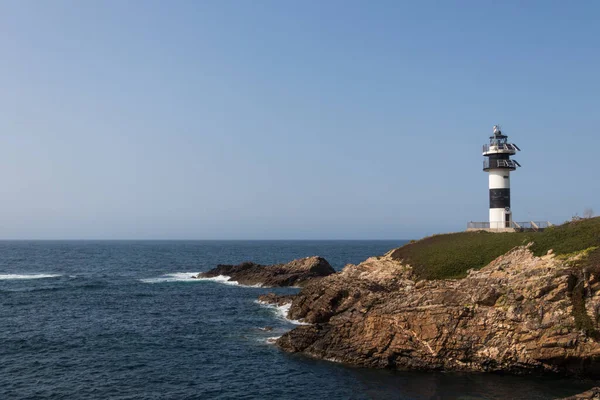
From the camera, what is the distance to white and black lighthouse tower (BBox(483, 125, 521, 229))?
5431cm

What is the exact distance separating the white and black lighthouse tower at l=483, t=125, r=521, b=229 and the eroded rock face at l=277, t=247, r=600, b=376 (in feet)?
56.8

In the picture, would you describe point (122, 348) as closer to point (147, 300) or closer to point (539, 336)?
point (147, 300)

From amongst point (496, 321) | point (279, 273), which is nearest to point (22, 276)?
point (279, 273)

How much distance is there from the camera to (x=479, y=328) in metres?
31.0

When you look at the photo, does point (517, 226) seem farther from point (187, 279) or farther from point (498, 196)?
point (187, 279)

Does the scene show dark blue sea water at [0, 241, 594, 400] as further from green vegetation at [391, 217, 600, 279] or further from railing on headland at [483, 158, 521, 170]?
railing on headland at [483, 158, 521, 170]

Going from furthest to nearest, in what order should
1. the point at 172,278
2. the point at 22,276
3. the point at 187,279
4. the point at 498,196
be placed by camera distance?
the point at 22,276 → the point at 172,278 → the point at 187,279 → the point at 498,196

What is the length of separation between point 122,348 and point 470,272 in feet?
98.9

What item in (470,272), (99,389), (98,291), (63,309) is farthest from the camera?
(98,291)

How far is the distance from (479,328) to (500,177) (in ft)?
94.3

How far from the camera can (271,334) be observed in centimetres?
Result: 4184

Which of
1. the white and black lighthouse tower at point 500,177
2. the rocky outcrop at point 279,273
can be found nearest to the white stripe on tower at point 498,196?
the white and black lighthouse tower at point 500,177

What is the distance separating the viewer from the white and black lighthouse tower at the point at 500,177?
178 ft

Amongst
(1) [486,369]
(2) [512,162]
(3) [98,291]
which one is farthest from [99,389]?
(2) [512,162]
